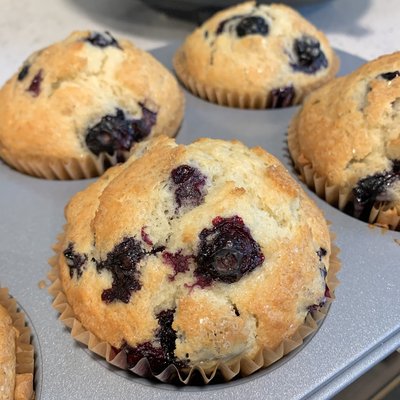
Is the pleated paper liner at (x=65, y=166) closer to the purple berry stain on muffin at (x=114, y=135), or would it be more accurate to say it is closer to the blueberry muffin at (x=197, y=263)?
the purple berry stain on muffin at (x=114, y=135)

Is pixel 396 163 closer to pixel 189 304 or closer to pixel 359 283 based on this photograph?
pixel 359 283

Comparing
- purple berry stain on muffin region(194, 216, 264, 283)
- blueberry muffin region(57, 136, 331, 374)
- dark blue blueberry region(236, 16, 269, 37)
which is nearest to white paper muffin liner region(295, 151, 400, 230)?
blueberry muffin region(57, 136, 331, 374)

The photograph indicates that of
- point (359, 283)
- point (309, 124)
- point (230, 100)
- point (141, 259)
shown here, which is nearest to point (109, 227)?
point (141, 259)

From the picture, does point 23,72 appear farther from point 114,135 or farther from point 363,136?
point 363,136

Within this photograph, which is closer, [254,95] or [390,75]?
[390,75]

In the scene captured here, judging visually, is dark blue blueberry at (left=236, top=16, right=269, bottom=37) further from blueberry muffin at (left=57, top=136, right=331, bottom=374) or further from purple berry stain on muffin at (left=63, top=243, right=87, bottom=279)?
purple berry stain on muffin at (left=63, top=243, right=87, bottom=279)

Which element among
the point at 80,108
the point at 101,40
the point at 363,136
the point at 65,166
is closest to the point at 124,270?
the point at 65,166

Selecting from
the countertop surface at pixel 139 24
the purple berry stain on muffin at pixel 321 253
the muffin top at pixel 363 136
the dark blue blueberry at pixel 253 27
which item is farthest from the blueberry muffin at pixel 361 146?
the countertop surface at pixel 139 24
